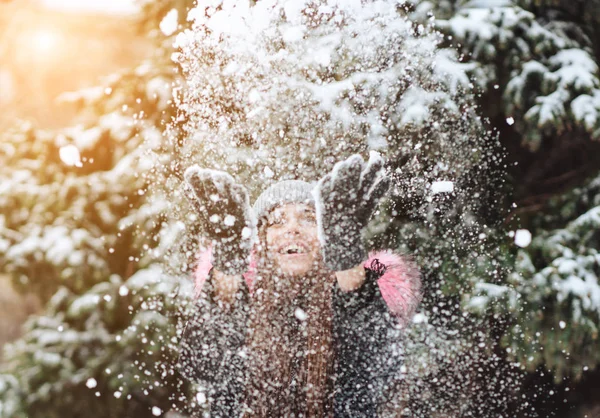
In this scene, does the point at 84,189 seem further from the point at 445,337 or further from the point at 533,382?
the point at 533,382

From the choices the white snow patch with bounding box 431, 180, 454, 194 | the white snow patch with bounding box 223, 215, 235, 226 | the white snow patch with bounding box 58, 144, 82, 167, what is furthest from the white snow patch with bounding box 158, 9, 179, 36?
the white snow patch with bounding box 431, 180, 454, 194

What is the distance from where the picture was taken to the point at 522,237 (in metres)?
1.00

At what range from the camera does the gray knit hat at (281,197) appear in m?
0.77

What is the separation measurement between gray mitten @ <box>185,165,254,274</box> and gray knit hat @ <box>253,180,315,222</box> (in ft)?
0.10

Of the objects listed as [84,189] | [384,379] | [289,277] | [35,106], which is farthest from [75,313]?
[384,379]

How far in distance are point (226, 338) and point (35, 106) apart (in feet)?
2.36

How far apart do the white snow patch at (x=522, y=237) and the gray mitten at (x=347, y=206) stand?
40 centimetres

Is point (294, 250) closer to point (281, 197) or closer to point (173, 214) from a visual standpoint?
point (281, 197)

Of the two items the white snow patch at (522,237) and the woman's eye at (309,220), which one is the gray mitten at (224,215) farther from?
the white snow patch at (522,237)

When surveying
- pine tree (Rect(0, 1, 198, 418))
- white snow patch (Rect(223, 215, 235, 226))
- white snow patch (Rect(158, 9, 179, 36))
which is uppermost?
white snow patch (Rect(158, 9, 179, 36))

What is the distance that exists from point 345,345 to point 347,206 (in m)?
0.21

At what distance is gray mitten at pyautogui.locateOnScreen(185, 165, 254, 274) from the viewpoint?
Result: 2.37ft

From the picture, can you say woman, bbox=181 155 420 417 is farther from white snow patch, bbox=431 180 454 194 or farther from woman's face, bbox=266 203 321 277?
white snow patch, bbox=431 180 454 194

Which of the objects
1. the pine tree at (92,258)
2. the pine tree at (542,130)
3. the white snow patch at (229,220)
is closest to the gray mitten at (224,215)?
the white snow patch at (229,220)
